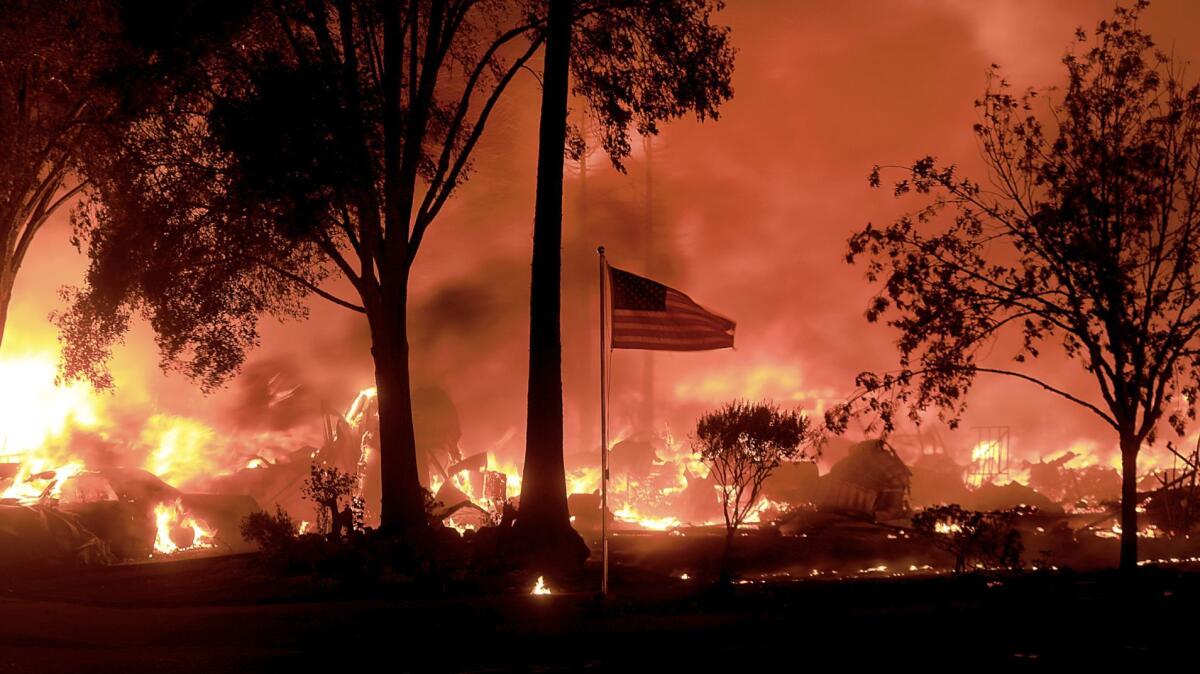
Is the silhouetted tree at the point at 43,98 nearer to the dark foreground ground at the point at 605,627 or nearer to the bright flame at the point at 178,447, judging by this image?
the dark foreground ground at the point at 605,627

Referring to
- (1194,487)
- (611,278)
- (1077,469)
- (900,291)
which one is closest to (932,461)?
(1077,469)

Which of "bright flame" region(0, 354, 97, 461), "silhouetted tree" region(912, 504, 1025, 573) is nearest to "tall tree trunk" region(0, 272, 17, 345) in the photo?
"bright flame" region(0, 354, 97, 461)

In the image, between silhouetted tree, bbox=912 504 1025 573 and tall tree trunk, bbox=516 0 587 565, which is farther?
silhouetted tree, bbox=912 504 1025 573

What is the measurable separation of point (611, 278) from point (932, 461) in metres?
34.8

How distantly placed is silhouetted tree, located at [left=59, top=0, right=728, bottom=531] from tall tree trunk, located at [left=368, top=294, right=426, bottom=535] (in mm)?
29

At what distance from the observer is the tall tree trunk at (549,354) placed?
54.7 ft

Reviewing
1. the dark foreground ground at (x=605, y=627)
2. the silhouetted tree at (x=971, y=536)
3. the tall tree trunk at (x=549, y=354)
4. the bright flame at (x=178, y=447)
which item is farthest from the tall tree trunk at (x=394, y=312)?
the bright flame at (x=178, y=447)

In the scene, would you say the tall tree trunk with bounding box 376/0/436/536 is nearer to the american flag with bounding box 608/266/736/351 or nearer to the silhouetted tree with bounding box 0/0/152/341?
the silhouetted tree with bounding box 0/0/152/341

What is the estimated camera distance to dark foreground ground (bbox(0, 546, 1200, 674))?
29.1 ft

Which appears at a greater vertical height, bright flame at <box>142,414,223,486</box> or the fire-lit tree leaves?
the fire-lit tree leaves

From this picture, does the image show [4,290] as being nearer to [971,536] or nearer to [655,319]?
[655,319]

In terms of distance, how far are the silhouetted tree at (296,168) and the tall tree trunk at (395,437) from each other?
29 mm

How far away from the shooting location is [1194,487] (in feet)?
82.4

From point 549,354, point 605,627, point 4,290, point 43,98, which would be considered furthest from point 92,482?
point 605,627
